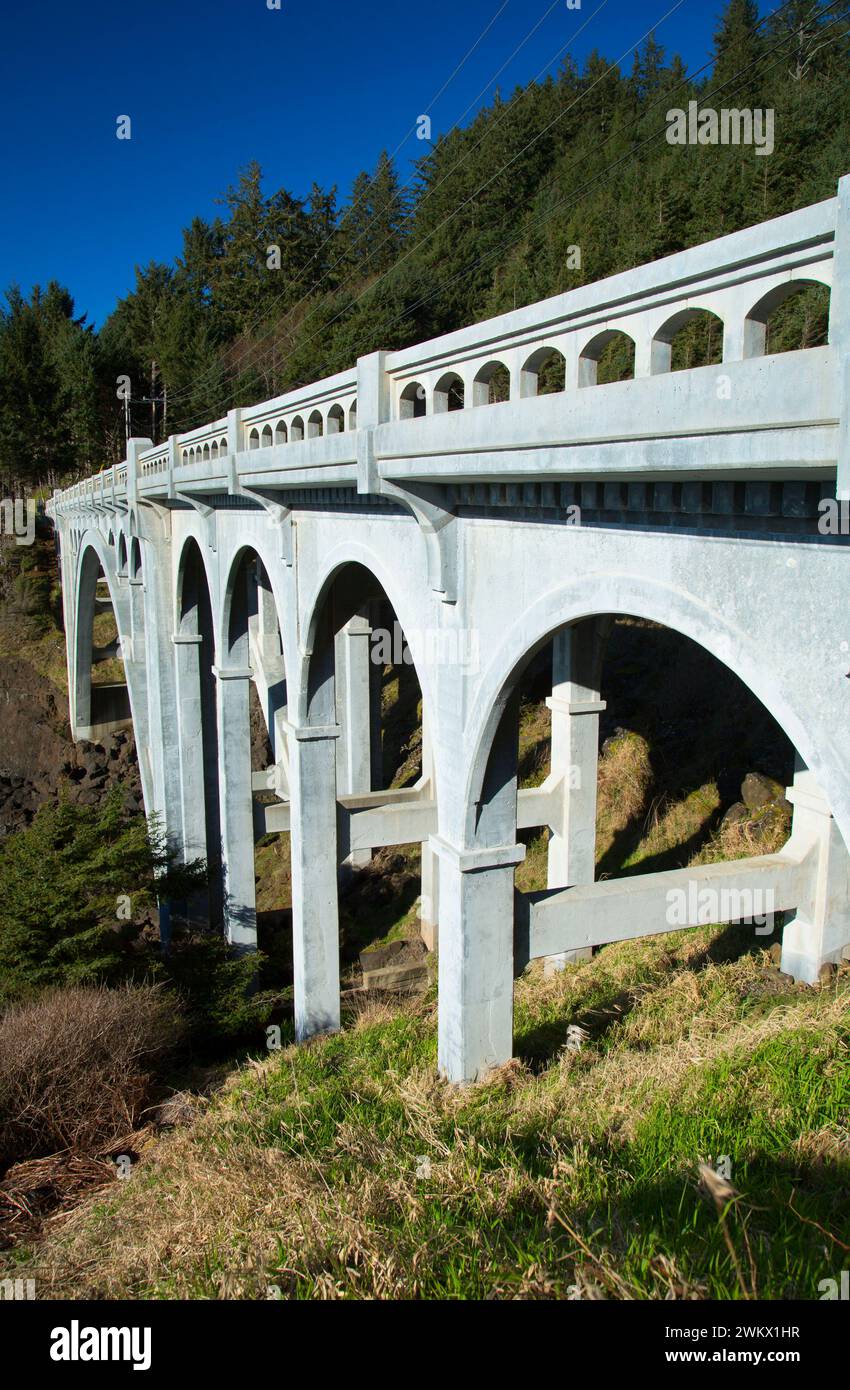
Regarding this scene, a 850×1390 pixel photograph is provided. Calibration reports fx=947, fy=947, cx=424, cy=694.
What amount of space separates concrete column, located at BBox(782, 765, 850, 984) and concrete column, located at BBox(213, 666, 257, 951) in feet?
31.9

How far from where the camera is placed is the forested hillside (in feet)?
90.8

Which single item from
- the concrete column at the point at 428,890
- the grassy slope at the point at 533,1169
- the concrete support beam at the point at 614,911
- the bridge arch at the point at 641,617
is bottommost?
the concrete column at the point at 428,890

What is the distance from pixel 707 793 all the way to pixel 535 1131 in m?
10.8

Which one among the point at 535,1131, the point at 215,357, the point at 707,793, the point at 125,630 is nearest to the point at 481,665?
the point at 535,1131

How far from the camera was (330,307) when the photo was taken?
1665 inches

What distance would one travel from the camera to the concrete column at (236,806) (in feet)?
57.4

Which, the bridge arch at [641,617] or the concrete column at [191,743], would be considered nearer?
the bridge arch at [641,617]

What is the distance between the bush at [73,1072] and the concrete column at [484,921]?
4.16 meters

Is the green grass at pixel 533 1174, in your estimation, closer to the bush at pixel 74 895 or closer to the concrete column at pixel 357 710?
the bush at pixel 74 895

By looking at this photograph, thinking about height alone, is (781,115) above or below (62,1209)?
above

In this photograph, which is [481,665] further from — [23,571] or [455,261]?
[23,571]

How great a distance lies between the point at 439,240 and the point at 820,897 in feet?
128

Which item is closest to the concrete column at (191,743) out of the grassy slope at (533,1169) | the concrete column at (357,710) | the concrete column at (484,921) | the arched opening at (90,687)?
the concrete column at (357,710)

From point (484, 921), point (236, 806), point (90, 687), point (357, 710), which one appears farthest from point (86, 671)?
point (484, 921)
